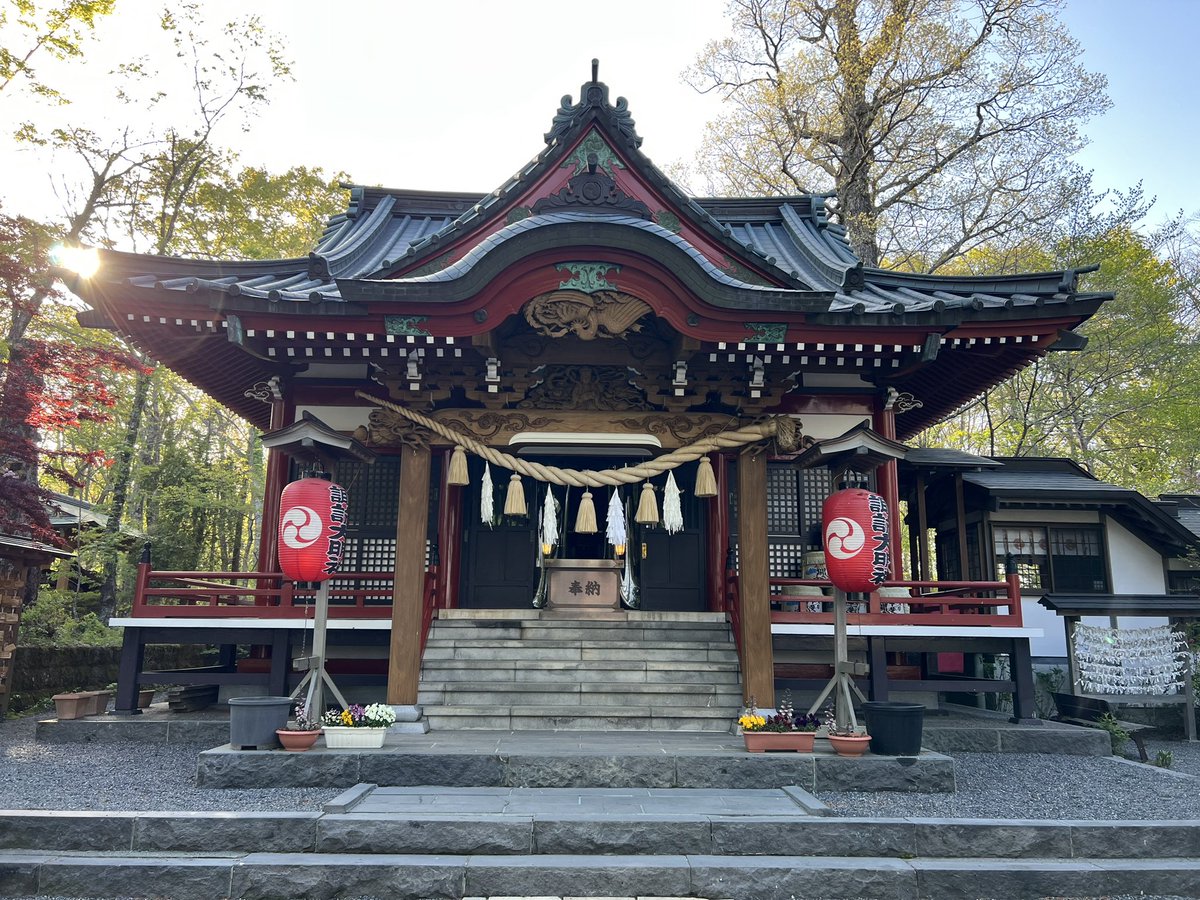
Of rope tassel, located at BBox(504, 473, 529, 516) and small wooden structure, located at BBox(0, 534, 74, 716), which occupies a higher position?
rope tassel, located at BBox(504, 473, 529, 516)

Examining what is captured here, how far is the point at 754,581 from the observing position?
29.0ft

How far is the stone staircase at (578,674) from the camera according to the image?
852cm

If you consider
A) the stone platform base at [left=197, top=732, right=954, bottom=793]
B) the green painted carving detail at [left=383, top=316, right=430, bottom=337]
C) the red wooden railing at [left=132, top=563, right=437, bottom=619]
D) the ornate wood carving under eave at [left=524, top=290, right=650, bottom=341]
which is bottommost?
the stone platform base at [left=197, top=732, right=954, bottom=793]

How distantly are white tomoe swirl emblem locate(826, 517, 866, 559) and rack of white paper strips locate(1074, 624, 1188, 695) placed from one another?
502 centimetres

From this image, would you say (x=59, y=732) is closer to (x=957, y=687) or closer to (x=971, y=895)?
(x=971, y=895)

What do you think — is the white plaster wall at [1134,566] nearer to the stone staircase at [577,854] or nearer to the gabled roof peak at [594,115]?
the stone staircase at [577,854]

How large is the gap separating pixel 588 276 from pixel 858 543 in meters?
3.93

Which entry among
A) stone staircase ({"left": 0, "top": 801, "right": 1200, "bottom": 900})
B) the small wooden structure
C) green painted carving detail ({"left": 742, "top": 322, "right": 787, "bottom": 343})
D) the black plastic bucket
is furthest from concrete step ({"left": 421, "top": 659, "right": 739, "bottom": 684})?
the small wooden structure

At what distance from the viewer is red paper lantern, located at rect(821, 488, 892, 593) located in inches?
309

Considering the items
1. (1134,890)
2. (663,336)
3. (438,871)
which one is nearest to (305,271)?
(663,336)

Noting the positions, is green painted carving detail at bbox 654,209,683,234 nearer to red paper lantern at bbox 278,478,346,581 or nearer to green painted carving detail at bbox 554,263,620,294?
green painted carving detail at bbox 554,263,620,294

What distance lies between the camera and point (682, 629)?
9.99m

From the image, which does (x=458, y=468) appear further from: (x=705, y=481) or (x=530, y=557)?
(x=705, y=481)

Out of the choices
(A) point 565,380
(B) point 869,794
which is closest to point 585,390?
(A) point 565,380
